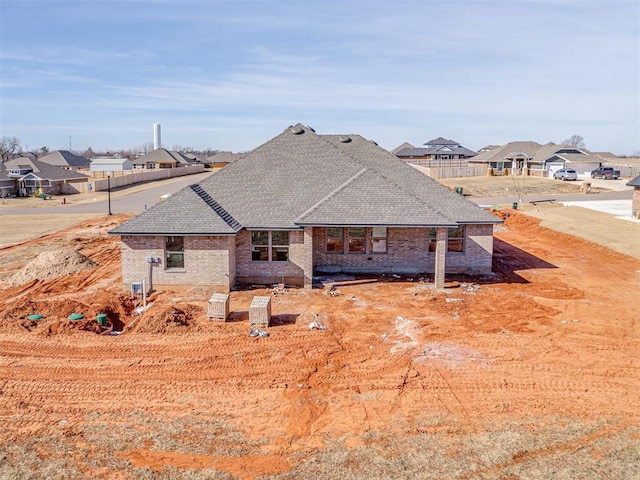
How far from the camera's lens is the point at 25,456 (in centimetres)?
995

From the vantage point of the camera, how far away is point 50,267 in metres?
24.1

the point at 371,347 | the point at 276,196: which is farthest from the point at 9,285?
the point at 371,347

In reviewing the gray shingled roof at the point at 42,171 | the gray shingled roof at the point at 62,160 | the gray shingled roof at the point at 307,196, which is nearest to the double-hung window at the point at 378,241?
the gray shingled roof at the point at 307,196

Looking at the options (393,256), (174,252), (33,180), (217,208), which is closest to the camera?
(174,252)

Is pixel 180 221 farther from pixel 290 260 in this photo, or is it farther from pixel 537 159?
pixel 537 159

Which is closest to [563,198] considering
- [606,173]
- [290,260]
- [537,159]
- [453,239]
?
[606,173]

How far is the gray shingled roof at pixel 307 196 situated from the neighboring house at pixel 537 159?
178 ft

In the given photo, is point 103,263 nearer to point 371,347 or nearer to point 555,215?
point 371,347

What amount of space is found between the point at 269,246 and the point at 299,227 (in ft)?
5.88

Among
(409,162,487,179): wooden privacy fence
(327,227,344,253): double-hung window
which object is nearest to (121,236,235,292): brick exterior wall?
(327,227,344,253): double-hung window

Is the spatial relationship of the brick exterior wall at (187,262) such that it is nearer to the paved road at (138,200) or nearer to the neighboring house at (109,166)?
the paved road at (138,200)

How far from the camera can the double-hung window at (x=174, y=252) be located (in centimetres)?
2120

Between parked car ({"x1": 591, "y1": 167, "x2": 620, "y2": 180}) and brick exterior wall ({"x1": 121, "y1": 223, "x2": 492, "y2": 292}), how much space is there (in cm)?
6112

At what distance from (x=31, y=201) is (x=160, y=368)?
55119 mm
